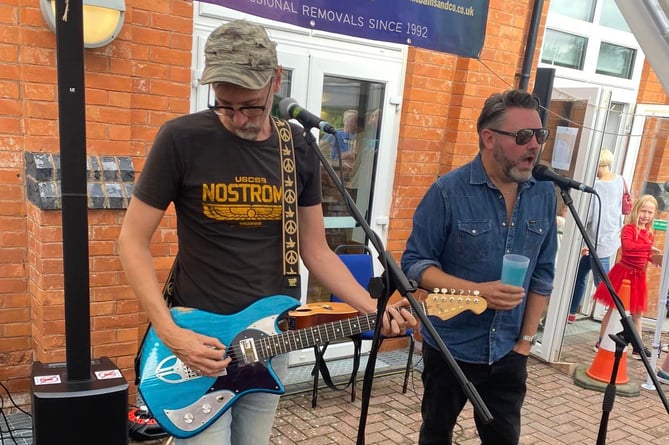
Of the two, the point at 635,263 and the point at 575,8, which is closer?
the point at 635,263

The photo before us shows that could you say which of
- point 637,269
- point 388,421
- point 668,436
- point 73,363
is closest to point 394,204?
point 388,421

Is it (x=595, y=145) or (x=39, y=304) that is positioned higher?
(x=595, y=145)

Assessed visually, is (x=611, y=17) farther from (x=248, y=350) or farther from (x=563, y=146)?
(x=248, y=350)

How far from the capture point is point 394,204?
16.7 ft

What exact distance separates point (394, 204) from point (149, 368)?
330 centimetres

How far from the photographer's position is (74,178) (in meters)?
2.44

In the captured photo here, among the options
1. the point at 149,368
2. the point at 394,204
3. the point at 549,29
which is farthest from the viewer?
the point at 549,29

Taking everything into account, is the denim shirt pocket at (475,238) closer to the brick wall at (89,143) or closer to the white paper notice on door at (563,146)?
the brick wall at (89,143)

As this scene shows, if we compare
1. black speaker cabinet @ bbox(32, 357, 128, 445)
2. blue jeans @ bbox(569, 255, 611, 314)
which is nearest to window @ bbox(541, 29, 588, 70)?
blue jeans @ bbox(569, 255, 611, 314)

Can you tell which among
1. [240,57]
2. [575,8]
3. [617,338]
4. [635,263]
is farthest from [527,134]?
[575,8]

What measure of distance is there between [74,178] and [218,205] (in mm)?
815

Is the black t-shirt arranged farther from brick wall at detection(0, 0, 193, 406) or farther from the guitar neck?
brick wall at detection(0, 0, 193, 406)

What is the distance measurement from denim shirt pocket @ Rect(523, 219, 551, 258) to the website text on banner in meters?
1.46

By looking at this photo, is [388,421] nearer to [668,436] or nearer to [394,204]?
[394,204]
